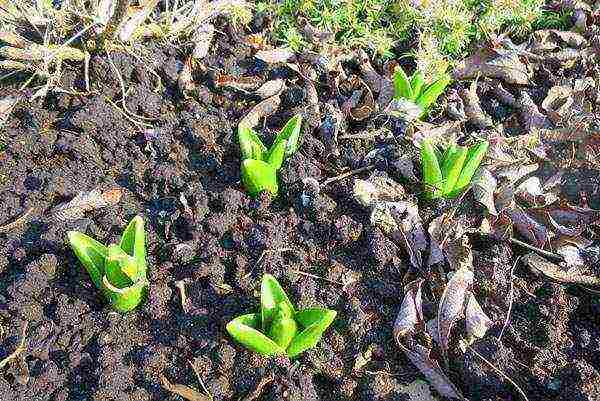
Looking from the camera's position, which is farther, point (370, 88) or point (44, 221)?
point (370, 88)

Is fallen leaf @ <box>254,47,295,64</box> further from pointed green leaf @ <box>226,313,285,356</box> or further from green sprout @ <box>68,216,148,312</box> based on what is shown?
pointed green leaf @ <box>226,313,285,356</box>

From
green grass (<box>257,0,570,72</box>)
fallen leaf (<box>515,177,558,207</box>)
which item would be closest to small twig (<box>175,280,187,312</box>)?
fallen leaf (<box>515,177,558,207</box>)

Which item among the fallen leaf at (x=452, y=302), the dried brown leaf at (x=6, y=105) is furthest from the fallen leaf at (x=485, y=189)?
the dried brown leaf at (x=6, y=105)

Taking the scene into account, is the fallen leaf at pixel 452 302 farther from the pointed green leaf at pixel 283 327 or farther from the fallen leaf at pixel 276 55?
the fallen leaf at pixel 276 55

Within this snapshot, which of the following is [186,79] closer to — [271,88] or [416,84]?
[271,88]

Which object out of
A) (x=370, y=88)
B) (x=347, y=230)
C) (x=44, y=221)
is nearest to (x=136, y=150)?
(x=44, y=221)

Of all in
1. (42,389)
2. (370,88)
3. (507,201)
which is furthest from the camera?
(370,88)

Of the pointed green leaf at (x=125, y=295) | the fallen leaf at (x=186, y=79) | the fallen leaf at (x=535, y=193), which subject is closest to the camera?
the pointed green leaf at (x=125, y=295)

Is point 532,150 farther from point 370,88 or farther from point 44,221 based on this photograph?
point 44,221
